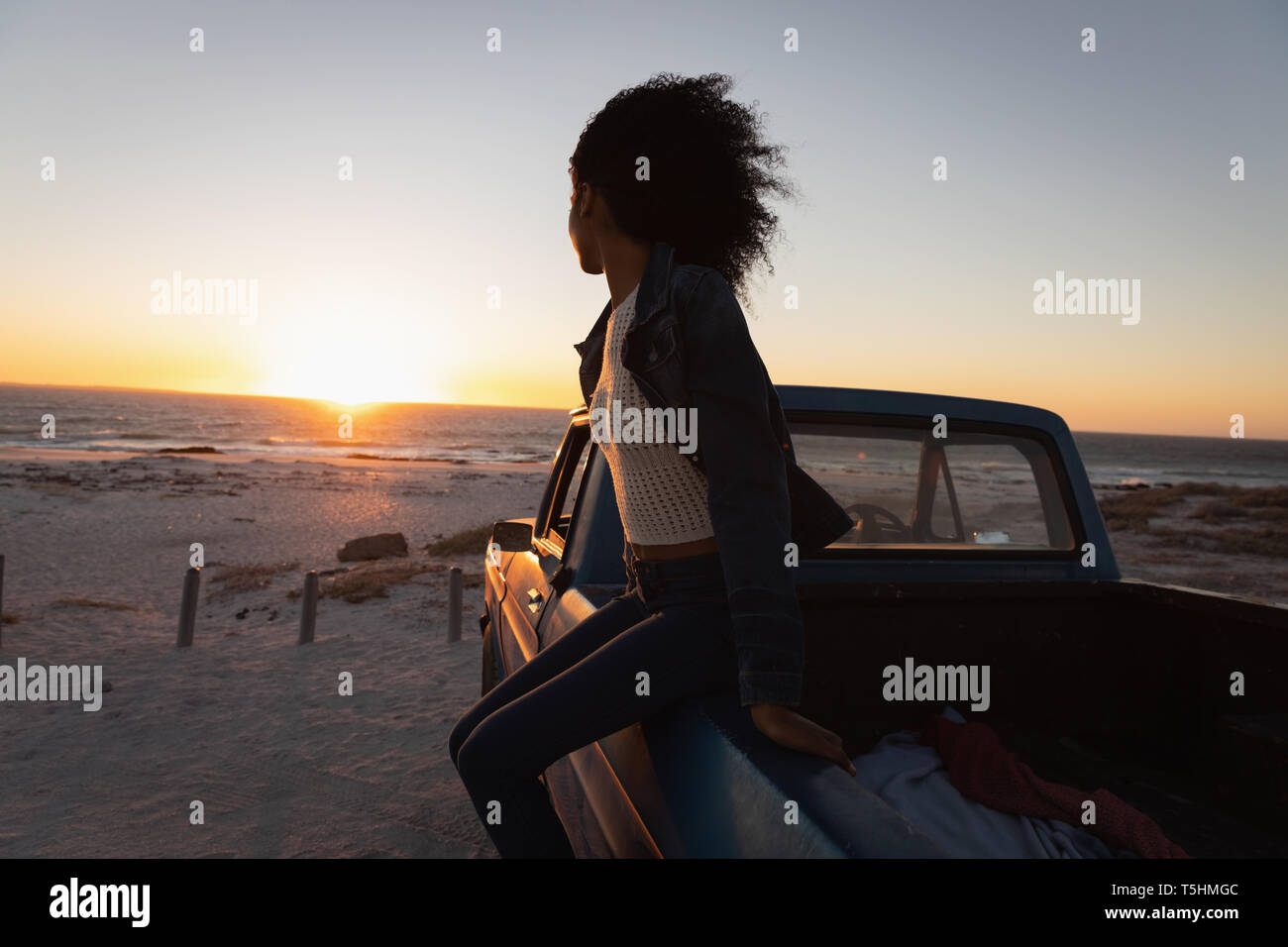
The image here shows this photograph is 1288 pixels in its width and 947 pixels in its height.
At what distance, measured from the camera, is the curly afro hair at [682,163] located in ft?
5.20

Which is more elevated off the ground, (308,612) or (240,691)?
(308,612)

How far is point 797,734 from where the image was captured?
110 cm

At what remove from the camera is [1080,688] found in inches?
95.5

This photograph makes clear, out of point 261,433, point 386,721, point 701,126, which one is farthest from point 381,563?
point 261,433

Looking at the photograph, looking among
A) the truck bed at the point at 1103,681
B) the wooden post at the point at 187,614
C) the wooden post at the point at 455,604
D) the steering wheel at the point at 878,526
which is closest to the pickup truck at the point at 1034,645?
the truck bed at the point at 1103,681

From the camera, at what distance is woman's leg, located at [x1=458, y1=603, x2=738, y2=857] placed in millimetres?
1287

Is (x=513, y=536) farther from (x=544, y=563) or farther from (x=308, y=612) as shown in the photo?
(x=308, y=612)

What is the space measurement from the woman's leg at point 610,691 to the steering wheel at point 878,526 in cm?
222

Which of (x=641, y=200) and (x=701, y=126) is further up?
(x=701, y=126)

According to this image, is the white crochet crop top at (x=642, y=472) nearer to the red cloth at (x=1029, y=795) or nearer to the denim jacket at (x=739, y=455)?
the denim jacket at (x=739, y=455)

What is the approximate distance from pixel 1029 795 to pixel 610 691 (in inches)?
47.9

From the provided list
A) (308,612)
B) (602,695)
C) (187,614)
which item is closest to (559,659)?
(602,695)

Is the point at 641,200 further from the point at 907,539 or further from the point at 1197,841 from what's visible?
the point at 907,539
